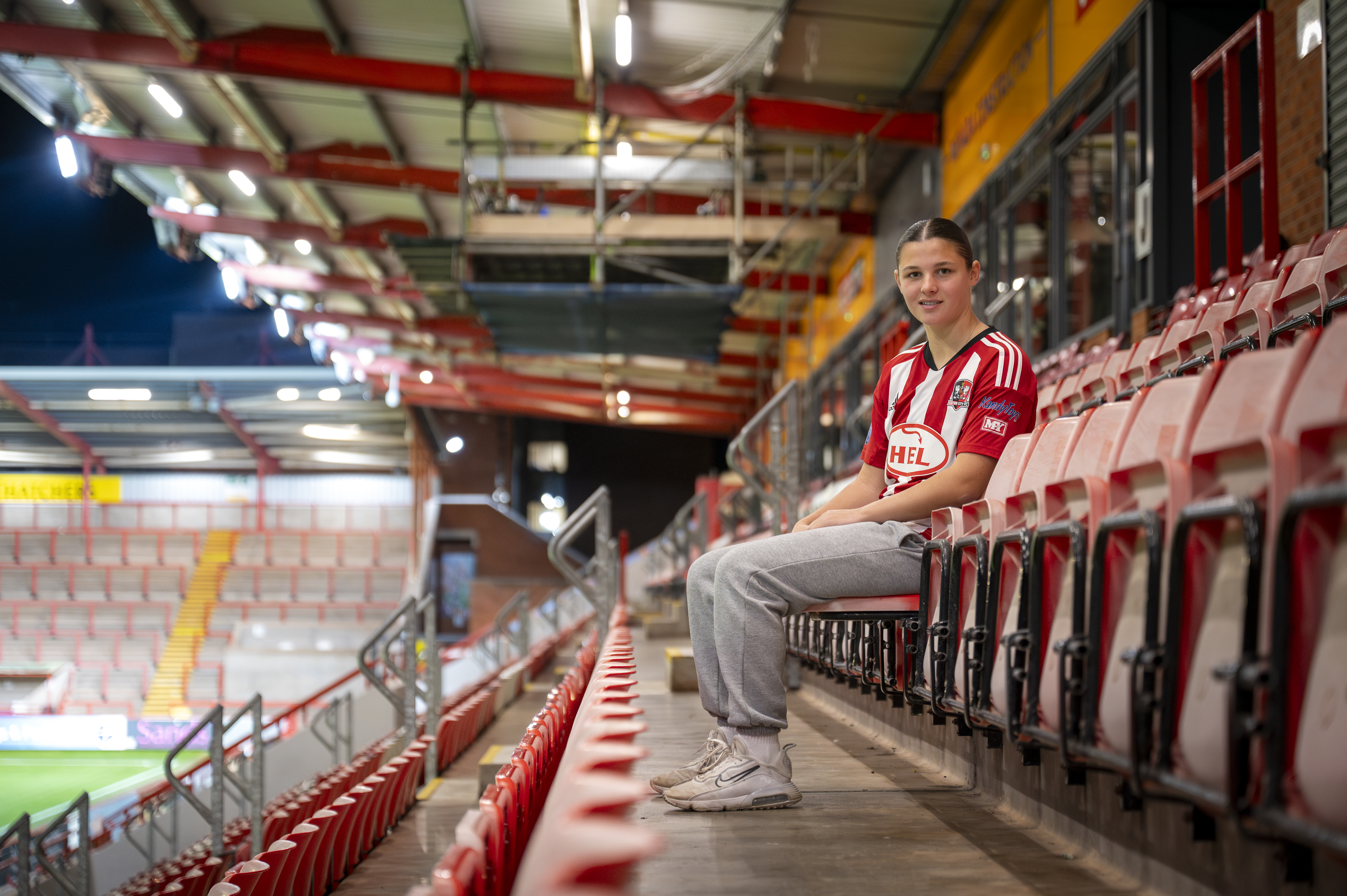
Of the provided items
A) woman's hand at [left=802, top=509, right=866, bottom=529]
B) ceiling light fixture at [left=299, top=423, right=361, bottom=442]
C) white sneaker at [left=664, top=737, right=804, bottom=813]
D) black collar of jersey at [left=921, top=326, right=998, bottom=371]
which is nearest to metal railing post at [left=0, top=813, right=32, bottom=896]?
white sneaker at [left=664, top=737, right=804, bottom=813]

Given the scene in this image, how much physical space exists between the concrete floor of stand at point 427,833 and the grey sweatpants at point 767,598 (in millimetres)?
903

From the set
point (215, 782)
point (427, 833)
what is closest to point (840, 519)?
point (427, 833)

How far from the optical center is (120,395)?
24.8 meters

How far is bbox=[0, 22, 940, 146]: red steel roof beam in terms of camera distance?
9.23 metres

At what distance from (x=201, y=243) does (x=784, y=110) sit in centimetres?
1026

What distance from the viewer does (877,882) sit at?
70.5 inches

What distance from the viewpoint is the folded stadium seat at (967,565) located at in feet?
6.59

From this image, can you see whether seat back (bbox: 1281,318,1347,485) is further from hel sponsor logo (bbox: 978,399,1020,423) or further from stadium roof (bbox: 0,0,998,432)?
stadium roof (bbox: 0,0,998,432)

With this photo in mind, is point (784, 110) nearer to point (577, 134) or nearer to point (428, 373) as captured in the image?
point (577, 134)

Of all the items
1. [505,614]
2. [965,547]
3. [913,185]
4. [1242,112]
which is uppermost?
[913,185]

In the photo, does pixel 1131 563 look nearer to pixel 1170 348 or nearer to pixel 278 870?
pixel 1170 348

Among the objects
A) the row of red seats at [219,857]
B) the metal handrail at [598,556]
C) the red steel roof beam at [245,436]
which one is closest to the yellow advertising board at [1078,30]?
the metal handrail at [598,556]

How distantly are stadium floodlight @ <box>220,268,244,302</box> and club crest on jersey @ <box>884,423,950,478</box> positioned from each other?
1509 centimetres

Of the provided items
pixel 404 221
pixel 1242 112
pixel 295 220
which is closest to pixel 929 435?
pixel 1242 112
